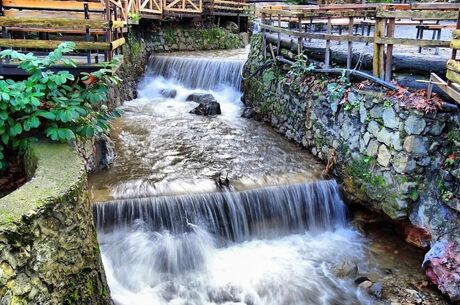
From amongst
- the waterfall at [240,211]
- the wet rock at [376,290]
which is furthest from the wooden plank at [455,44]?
the wet rock at [376,290]

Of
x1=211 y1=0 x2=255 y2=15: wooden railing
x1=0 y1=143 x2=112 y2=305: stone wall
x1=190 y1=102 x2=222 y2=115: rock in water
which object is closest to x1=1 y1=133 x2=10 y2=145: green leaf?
x1=0 y1=143 x2=112 y2=305: stone wall

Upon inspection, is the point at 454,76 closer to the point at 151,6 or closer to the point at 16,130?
the point at 16,130

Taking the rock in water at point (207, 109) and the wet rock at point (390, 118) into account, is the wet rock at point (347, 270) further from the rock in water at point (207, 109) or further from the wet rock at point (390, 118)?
the rock in water at point (207, 109)

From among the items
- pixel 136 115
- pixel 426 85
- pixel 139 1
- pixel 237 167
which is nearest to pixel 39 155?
pixel 237 167

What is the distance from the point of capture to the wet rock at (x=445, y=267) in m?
5.21

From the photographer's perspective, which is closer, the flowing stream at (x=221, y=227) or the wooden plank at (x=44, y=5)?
the flowing stream at (x=221, y=227)

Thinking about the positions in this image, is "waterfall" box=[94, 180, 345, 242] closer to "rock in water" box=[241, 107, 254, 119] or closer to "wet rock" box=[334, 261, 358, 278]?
"wet rock" box=[334, 261, 358, 278]

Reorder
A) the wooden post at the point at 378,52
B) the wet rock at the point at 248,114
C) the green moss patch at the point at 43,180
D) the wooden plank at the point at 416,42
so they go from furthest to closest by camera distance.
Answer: the wet rock at the point at 248,114, the wooden post at the point at 378,52, the wooden plank at the point at 416,42, the green moss patch at the point at 43,180

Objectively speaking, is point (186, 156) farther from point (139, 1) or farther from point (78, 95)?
point (139, 1)

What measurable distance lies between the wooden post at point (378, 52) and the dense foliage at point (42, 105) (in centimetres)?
410

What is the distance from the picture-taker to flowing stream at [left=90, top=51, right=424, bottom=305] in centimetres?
551

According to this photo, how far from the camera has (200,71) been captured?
13.5 m

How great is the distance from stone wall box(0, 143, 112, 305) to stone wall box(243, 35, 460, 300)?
169 inches

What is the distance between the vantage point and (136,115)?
10758 mm
